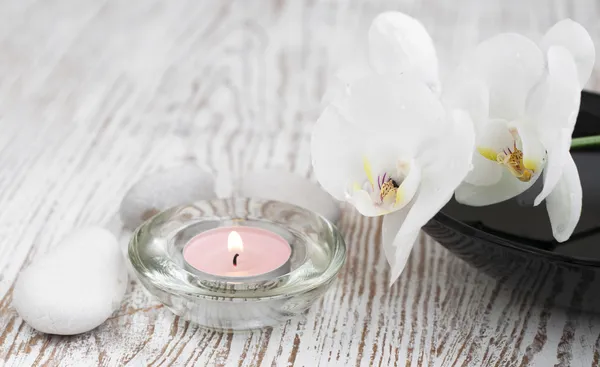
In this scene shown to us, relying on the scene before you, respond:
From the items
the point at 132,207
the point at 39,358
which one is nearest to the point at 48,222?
the point at 132,207

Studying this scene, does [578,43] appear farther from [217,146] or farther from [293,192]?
[217,146]

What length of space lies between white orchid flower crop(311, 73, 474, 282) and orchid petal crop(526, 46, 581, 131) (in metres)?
0.06

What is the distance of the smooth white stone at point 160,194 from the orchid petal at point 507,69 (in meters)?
0.27

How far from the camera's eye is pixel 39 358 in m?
0.55

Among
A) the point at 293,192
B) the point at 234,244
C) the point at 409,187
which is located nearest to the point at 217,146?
the point at 293,192

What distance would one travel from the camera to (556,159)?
0.50m

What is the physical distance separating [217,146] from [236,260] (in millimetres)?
316

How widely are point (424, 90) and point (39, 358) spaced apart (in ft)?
0.96

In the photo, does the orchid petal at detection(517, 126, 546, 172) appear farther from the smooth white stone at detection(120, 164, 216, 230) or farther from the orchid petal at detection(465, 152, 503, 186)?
the smooth white stone at detection(120, 164, 216, 230)

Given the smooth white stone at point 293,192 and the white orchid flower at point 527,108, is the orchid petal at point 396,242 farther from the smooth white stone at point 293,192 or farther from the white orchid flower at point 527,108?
the smooth white stone at point 293,192

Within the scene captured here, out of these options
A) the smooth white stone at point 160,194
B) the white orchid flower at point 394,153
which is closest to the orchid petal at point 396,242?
the white orchid flower at point 394,153

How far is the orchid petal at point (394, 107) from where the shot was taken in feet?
1.66

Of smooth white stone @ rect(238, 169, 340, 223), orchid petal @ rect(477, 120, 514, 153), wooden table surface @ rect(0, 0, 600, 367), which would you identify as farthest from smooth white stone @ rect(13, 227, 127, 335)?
orchid petal @ rect(477, 120, 514, 153)

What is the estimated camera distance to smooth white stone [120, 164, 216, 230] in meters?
0.69
